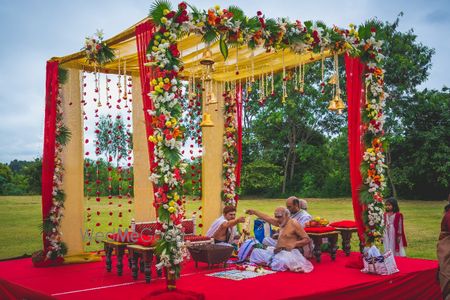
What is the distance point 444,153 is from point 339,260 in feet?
56.8

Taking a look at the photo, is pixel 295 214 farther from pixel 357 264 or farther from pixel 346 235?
pixel 357 264

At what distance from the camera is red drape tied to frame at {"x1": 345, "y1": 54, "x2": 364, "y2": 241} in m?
7.91

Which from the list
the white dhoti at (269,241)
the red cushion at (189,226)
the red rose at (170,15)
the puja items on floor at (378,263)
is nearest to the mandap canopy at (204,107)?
the red rose at (170,15)

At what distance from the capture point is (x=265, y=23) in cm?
696

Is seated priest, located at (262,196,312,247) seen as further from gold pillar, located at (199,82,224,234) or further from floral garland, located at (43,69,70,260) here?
floral garland, located at (43,69,70,260)

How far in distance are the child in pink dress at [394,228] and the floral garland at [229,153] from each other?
3.43 metres

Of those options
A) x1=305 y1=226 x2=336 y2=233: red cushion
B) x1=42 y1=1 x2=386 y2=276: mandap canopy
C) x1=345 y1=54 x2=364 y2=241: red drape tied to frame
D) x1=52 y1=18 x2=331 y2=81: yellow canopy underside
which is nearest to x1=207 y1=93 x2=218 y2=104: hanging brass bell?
x1=42 y1=1 x2=386 y2=276: mandap canopy

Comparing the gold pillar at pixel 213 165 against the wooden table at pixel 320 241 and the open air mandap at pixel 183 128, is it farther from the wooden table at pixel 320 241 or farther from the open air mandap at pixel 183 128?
the wooden table at pixel 320 241

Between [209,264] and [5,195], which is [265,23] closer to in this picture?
[209,264]

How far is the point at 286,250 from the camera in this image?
8008 mm

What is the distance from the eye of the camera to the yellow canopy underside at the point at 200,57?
316 inches

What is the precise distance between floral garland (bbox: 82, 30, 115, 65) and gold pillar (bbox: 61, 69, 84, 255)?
136 cm

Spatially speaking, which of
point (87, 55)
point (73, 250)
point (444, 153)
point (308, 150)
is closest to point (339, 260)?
point (73, 250)

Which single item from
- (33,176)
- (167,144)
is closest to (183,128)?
(167,144)
